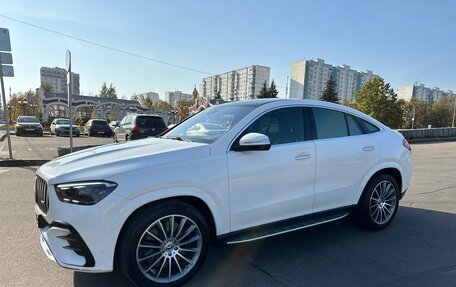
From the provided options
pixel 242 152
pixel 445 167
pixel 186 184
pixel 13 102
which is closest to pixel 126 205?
pixel 186 184

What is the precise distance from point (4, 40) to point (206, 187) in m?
10.7

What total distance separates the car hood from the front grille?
0.08 metres

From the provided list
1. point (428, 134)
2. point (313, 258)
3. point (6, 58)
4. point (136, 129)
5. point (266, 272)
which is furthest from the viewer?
point (428, 134)

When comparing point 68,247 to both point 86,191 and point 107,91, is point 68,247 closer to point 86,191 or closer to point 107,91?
point 86,191

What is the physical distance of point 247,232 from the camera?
11.7 feet

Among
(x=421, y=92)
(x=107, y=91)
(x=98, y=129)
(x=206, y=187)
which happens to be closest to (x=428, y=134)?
(x=98, y=129)

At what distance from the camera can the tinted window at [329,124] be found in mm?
4246

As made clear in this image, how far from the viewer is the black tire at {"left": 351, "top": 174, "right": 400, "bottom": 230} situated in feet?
15.3

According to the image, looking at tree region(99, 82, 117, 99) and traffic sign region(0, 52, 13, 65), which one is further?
tree region(99, 82, 117, 99)

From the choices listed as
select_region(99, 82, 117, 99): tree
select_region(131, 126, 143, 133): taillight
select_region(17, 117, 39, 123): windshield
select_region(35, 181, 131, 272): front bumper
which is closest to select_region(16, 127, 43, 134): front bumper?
select_region(17, 117, 39, 123): windshield

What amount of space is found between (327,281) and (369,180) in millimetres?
1856

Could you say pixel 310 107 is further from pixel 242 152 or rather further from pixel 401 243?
pixel 401 243

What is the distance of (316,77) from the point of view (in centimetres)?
9025

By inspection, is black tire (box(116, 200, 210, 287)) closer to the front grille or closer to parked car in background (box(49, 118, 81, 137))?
the front grille
